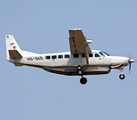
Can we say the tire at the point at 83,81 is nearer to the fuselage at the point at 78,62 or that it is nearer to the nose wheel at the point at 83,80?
the nose wheel at the point at 83,80

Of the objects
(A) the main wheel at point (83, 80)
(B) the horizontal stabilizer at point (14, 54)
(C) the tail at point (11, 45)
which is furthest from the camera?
(C) the tail at point (11, 45)

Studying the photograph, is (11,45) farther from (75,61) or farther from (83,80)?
(83,80)

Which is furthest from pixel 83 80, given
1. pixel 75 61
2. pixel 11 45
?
pixel 11 45

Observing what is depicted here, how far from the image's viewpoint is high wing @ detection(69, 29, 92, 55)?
29000 millimetres

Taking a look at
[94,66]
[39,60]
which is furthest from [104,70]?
[39,60]

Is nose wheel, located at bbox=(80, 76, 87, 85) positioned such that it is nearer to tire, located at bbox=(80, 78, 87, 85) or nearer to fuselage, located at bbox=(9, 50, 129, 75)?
tire, located at bbox=(80, 78, 87, 85)

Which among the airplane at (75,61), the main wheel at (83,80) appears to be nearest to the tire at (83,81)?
the main wheel at (83,80)

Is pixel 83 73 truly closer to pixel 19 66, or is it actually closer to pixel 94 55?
pixel 94 55

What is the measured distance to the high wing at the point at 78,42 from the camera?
2900cm

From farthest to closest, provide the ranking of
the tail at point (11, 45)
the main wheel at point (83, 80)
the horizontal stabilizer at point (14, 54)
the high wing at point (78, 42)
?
the tail at point (11, 45) < the main wheel at point (83, 80) < the horizontal stabilizer at point (14, 54) < the high wing at point (78, 42)

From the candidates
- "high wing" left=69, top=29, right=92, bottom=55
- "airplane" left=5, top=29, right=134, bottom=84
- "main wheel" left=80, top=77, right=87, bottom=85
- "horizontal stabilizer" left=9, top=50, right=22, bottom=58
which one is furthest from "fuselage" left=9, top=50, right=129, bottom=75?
"horizontal stabilizer" left=9, top=50, right=22, bottom=58

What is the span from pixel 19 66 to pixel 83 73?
668 centimetres

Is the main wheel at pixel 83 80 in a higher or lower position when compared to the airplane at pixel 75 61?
lower

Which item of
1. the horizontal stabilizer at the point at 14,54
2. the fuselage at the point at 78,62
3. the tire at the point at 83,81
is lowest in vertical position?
the tire at the point at 83,81
